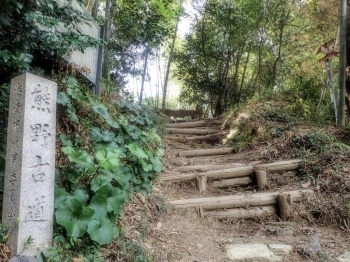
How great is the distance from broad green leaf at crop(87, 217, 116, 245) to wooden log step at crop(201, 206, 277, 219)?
1.51 meters

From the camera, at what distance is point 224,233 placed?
331cm

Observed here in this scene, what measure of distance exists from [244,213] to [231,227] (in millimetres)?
239

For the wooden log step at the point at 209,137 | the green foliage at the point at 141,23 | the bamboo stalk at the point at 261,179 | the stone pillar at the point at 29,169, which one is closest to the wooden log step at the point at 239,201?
the bamboo stalk at the point at 261,179

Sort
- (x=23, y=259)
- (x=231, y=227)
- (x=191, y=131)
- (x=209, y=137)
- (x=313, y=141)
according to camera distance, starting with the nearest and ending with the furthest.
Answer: (x=23, y=259)
(x=231, y=227)
(x=313, y=141)
(x=209, y=137)
(x=191, y=131)

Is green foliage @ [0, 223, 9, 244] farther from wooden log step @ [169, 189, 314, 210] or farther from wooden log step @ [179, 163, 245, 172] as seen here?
wooden log step @ [179, 163, 245, 172]

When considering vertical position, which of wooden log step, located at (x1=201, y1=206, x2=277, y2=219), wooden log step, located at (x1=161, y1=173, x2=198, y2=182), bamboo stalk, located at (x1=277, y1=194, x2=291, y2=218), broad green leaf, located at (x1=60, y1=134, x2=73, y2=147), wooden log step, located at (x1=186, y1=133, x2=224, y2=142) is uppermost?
wooden log step, located at (x1=186, y1=133, x2=224, y2=142)

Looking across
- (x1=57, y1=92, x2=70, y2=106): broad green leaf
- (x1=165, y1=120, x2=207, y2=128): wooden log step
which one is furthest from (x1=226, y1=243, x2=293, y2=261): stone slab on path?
(x1=165, y1=120, x2=207, y2=128): wooden log step

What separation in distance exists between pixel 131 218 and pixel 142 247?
1.42ft

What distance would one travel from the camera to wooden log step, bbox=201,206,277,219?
11.6ft

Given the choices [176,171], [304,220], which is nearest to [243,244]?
[304,220]

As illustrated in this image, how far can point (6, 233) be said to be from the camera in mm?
1984

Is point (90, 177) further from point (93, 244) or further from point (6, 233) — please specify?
point (6, 233)

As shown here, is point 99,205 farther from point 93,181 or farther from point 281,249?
point 281,249

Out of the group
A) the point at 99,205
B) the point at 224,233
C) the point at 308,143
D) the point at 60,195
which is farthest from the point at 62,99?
the point at 308,143
